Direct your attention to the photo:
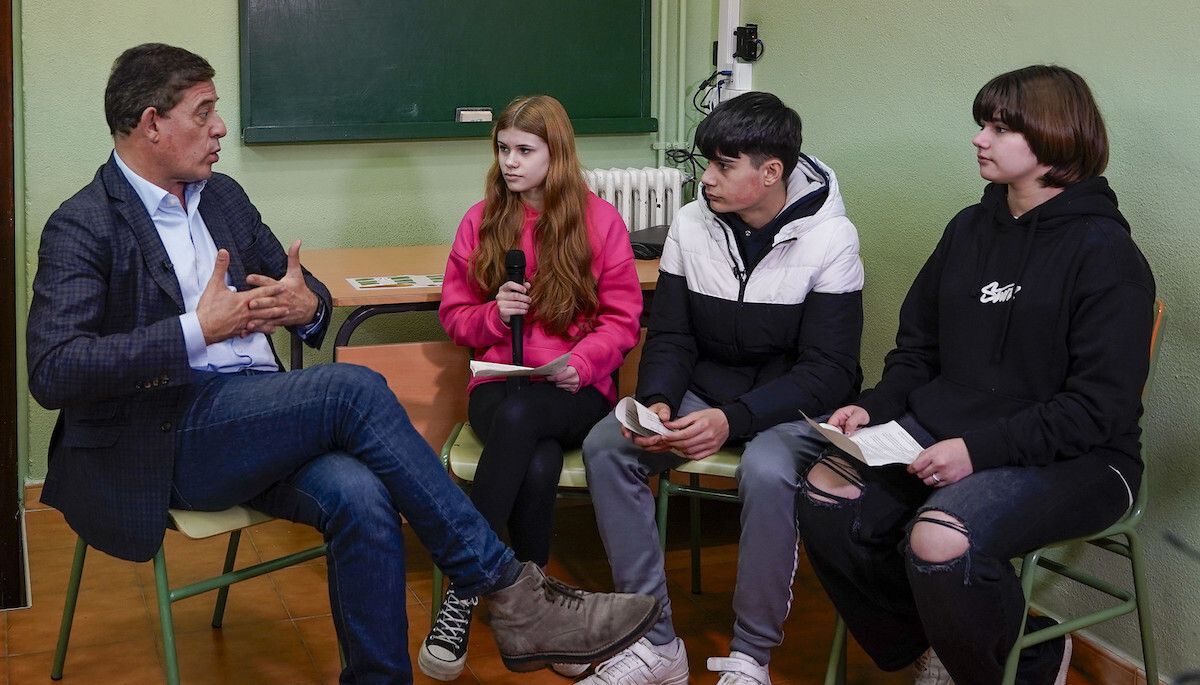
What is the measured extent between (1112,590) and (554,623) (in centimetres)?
101

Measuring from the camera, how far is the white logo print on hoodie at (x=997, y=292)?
2.10 metres

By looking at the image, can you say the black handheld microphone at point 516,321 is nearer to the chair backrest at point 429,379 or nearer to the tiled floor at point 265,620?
the chair backrest at point 429,379

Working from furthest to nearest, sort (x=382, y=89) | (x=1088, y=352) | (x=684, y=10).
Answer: (x=684, y=10)
(x=382, y=89)
(x=1088, y=352)

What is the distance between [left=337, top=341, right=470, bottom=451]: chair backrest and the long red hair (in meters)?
0.29

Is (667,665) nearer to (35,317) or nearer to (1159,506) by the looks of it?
(1159,506)

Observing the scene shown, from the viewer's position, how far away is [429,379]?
2869 mm

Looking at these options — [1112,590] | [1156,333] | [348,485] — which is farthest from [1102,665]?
[348,485]

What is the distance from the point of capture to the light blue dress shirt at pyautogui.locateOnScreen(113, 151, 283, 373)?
7.02ft

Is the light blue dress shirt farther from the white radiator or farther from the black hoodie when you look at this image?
the white radiator

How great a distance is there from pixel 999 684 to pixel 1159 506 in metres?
0.59

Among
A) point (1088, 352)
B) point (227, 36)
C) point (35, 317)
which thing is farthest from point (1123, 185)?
point (227, 36)

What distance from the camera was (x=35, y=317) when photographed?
198 cm

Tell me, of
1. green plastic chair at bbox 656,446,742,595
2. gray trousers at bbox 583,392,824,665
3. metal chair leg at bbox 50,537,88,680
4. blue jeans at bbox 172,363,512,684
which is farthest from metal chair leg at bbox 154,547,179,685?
green plastic chair at bbox 656,446,742,595

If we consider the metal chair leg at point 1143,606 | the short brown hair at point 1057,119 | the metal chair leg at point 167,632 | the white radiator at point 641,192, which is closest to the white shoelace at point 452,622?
the metal chair leg at point 167,632
